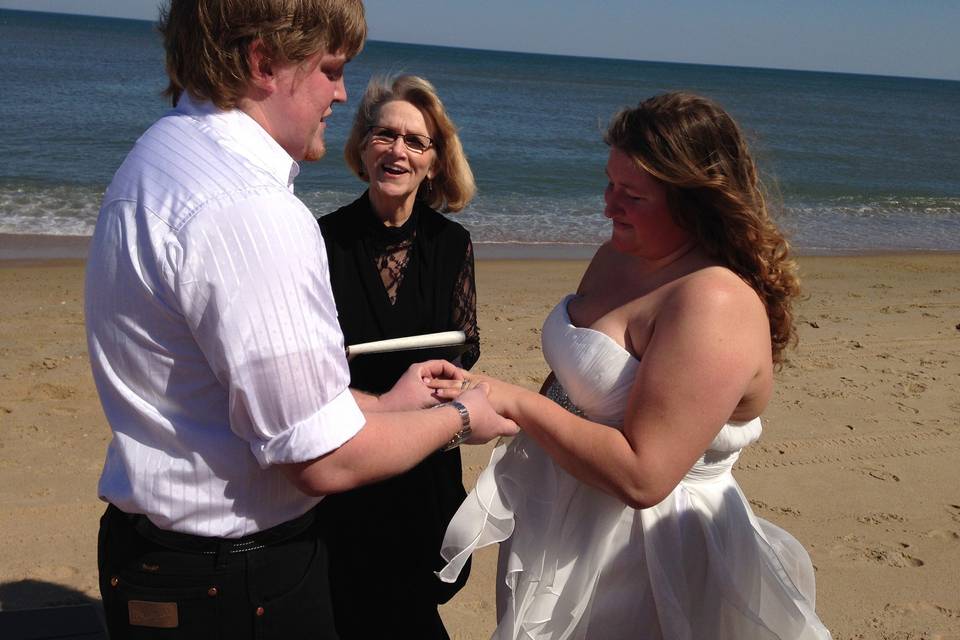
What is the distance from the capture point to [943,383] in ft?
23.9

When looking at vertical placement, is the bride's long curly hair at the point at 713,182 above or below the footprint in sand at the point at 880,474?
above

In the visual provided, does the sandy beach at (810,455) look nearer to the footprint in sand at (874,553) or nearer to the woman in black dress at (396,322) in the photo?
the footprint in sand at (874,553)

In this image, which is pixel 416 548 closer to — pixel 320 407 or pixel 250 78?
pixel 320 407

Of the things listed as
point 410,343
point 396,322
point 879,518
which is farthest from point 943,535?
point 410,343

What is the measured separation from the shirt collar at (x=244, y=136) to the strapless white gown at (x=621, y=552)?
1.16 meters

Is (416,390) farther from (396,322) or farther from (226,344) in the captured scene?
(396,322)

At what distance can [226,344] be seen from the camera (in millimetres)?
1699

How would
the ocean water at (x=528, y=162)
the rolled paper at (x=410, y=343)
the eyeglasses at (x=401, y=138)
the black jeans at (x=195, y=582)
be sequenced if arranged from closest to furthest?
1. the black jeans at (x=195, y=582)
2. the rolled paper at (x=410, y=343)
3. the eyeglasses at (x=401, y=138)
4. the ocean water at (x=528, y=162)

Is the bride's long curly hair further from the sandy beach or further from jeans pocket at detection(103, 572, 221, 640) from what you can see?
the sandy beach

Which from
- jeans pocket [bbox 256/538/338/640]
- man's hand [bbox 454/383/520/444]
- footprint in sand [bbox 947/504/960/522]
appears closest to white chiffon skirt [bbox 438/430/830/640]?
man's hand [bbox 454/383/520/444]

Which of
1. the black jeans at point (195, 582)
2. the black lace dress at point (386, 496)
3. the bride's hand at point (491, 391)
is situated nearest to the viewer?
the black jeans at point (195, 582)

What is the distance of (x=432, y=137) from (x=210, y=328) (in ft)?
7.31

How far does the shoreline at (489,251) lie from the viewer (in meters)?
11.3

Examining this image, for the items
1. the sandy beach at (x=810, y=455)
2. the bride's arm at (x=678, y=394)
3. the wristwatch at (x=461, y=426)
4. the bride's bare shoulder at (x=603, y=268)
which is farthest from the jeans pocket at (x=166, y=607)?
the sandy beach at (x=810, y=455)
